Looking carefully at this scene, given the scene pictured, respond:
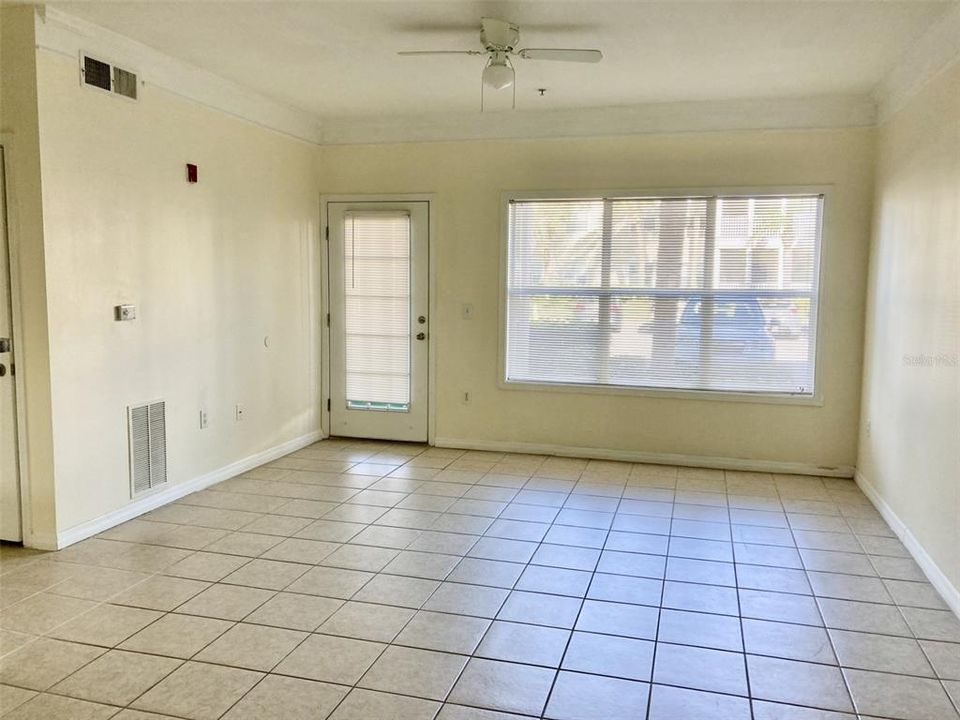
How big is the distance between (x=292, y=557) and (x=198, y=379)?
1668mm

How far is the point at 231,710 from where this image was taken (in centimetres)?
235

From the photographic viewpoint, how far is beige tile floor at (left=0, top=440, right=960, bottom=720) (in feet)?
7.99

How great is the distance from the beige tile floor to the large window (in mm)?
1151

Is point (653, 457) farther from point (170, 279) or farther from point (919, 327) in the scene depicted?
point (170, 279)

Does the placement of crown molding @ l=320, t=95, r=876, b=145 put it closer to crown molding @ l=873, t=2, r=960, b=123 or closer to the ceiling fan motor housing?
crown molding @ l=873, t=2, r=960, b=123

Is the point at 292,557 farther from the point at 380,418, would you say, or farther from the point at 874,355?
the point at 874,355

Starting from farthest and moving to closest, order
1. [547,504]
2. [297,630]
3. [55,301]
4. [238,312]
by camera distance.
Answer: [238,312] → [547,504] → [55,301] → [297,630]

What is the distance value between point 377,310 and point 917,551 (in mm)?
4183

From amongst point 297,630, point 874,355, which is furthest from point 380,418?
point 874,355

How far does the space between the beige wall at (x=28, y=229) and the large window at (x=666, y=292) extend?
331 cm

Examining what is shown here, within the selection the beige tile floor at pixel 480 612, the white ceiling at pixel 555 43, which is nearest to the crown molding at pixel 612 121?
the white ceiling at pixel 555 43

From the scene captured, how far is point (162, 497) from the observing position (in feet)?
14.6

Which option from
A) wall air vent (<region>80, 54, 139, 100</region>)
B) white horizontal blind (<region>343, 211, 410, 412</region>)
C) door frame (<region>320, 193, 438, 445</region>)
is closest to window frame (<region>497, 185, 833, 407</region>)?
door frame (<region>320, 193, 438, 445</region>)

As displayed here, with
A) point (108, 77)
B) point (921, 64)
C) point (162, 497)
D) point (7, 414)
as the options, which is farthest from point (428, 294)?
point (921, 64)
